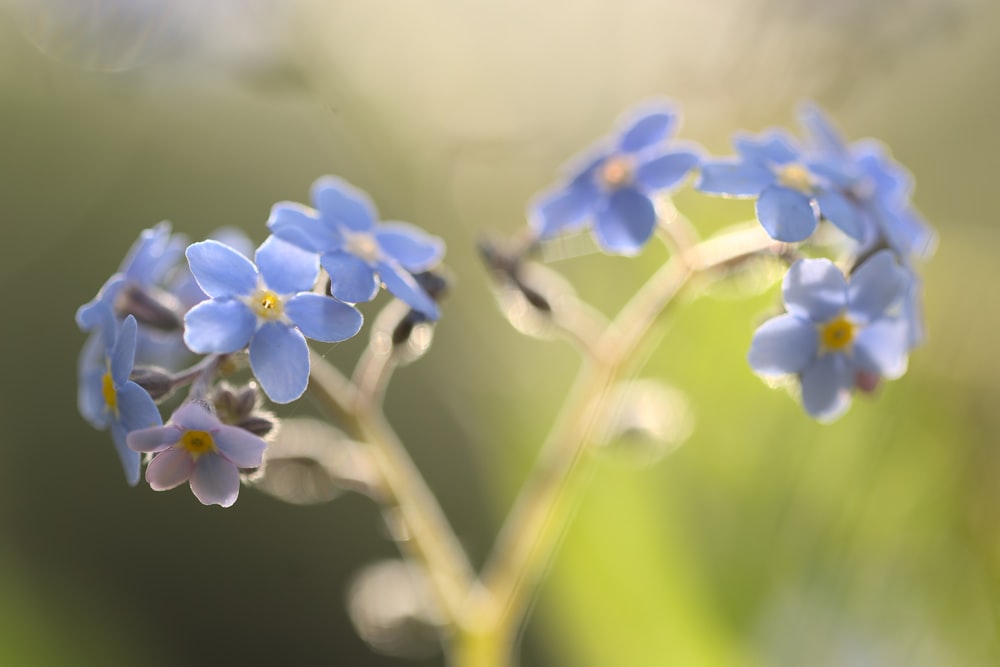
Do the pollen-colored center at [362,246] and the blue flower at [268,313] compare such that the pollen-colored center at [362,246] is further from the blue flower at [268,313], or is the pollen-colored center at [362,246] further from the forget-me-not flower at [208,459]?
the forget-me-not flower at [208,459]

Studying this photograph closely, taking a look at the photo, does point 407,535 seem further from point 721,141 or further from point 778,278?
point 721,141

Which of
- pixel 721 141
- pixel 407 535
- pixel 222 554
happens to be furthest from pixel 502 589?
pixel 222 554

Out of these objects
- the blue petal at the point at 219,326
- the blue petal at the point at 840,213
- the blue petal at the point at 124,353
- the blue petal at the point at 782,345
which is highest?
the blue petal at the point at 840,213

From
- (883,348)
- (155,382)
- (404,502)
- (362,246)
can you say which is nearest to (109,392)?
(155,382)

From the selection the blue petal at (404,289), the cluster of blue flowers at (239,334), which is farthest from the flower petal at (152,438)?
the blue petal at (404,289)

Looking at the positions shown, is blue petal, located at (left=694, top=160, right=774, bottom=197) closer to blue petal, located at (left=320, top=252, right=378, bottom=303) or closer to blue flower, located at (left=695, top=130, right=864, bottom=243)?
blue flower, located at (left=695, top=130, right=864, bottom=243)
